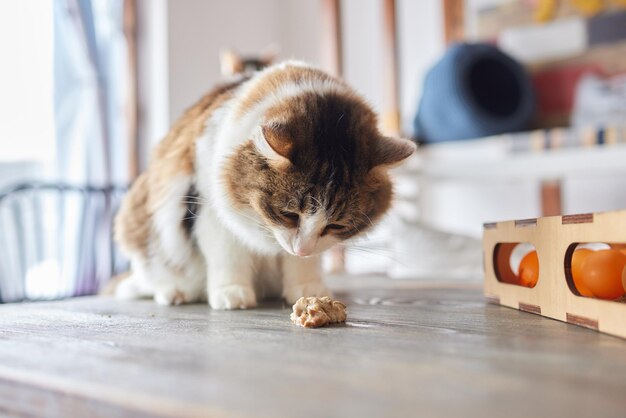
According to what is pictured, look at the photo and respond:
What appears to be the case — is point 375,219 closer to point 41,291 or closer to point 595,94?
point 595,94

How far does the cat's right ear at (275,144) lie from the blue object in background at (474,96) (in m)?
1.60

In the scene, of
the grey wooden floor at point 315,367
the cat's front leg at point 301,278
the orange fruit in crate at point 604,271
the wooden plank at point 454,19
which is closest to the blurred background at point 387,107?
the wooden plank at point 454,19

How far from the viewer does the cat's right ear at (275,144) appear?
109cm

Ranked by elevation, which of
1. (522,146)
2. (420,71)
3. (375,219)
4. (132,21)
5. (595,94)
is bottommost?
(375,219)

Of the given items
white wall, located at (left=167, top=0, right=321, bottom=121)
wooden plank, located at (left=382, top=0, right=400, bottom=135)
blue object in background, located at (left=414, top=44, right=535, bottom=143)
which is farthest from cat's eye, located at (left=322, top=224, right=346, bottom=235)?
wooden plank, located at (left=382, top=0, right=400, bottom=135)

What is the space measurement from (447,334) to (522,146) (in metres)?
1.75

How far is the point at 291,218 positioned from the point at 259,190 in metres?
0.09

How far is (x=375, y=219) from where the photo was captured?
130cm

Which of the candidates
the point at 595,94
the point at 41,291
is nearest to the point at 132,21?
the point at 41,291

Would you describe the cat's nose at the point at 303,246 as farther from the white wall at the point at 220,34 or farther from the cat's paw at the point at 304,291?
the white wall at the point at 220,34

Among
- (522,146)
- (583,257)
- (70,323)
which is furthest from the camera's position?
(522,146)

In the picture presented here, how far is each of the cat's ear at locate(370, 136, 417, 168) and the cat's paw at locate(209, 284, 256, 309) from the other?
1.25 ft

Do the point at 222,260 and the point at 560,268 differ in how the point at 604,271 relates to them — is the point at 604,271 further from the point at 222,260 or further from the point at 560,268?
the point at 222,260

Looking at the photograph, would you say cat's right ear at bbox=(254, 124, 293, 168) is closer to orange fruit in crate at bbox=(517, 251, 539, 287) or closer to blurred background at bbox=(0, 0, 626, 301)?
orange fruit in crate at bbox=(517, 251, 539, 287)
